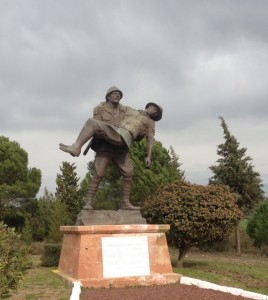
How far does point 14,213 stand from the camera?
23.3 metres

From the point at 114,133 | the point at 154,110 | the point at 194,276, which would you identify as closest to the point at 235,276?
the point at 194,276

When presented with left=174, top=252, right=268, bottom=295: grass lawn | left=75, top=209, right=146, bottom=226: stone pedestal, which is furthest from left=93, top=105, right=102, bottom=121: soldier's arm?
left=174, top=252, right=268, bottom=295: grass lawn

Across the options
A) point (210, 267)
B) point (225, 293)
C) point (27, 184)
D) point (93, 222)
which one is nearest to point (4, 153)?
point (27, 184)

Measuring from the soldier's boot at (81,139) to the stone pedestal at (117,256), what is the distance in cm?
138

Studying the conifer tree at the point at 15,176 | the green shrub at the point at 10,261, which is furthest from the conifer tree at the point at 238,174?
the green shrub at the point at 10,261

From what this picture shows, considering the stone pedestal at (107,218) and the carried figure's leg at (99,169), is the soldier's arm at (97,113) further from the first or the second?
the stone pedestal at (107,218)

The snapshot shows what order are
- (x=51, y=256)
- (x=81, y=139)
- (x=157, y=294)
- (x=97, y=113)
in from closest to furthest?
1. (x=157, y=294)
2. (x=81, y=139)
3. (x=97, y=113)
4. (x=51, y=256)

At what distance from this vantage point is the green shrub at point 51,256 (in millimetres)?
11398

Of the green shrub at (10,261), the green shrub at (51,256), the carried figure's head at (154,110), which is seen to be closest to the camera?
the green shrub at (10,261)

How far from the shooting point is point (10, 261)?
16.3 feet

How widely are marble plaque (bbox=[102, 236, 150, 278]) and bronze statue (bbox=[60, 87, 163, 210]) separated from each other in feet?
2.91

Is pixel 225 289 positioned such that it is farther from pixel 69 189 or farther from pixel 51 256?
pixel 69 189

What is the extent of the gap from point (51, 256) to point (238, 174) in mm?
11851

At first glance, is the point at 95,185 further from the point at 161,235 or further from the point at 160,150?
the point at 160,150
